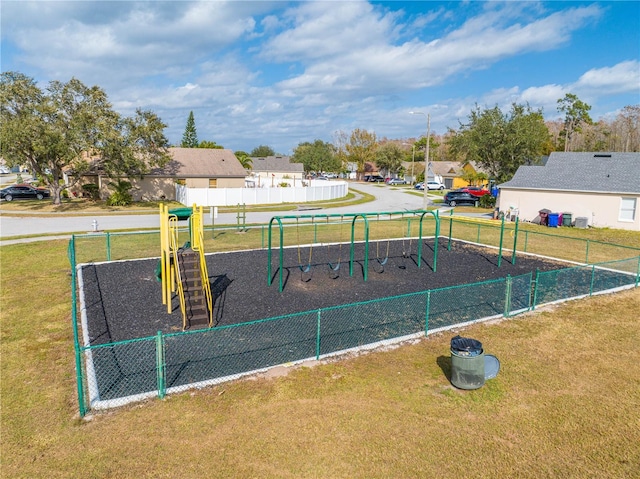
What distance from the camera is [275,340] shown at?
1103cm

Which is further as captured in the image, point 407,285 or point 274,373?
point 407,285

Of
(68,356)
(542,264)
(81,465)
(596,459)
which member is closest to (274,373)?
(81,465)

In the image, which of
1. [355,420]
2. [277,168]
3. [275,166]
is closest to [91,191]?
[355,420]

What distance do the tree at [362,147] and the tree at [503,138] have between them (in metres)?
66.8

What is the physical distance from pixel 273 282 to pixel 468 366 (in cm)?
858

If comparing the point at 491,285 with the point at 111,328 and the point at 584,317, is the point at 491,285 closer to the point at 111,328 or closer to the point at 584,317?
the point at 584,317

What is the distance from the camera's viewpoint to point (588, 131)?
89188 mm

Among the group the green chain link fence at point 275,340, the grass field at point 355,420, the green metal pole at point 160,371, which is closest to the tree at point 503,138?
the green chain link fence at point 275,340

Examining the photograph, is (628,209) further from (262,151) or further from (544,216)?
(262,151)

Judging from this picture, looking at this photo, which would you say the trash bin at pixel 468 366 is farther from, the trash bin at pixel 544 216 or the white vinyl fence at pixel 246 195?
Answer: the white vinyl fence at pixel 246 195

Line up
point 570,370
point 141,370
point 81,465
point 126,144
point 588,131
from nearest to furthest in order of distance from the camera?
point 81,465 < point 141,370 < point 570,370 < point 126,144 < point 588,131

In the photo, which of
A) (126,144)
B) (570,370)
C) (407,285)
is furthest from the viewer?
(126,144)

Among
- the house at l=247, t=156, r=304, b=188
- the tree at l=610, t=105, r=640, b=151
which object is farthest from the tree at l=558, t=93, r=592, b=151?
the house at l=247, t=156, r=304, b=188

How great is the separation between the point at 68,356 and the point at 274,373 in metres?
4.86
